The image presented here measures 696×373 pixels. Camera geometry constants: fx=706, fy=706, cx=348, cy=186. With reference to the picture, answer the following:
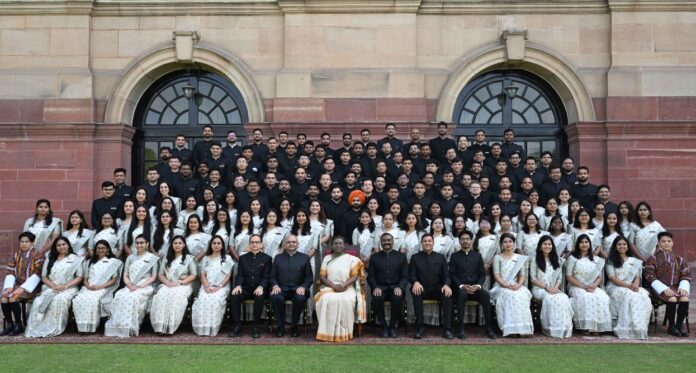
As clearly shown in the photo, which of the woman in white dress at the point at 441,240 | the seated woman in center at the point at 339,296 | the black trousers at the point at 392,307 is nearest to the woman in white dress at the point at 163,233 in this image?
the seated woman in center at the point at 339,296

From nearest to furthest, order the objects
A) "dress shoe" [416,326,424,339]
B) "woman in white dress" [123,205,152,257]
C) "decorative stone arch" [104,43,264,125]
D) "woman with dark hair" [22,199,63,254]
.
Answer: "dress shoe" [416,326,424,339] → "woman in white dress" [123,205,152,257] → "woman with dark hair" [22,199,63,254] → "decorative stone arch" [104,43,264,125]

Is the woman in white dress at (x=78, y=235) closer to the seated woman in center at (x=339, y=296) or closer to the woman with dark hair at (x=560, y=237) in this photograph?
the seated woman in center at (x=339, y=296)

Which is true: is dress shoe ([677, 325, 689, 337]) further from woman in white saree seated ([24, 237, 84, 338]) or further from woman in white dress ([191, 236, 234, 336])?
woman in white saree seated ([24, 237, 84, 338])

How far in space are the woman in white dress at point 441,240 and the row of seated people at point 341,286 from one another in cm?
35

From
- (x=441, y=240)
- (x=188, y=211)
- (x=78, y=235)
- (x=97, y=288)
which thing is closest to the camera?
(x=97, y=288)

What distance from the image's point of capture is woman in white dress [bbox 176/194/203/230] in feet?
35.3

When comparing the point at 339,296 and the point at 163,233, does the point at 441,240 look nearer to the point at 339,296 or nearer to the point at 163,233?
the point at 339,296

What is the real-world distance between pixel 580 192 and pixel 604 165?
2.84m

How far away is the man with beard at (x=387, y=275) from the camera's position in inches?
371

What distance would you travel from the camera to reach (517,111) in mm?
15281

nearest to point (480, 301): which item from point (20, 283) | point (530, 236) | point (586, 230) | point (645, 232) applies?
point (530, 236)

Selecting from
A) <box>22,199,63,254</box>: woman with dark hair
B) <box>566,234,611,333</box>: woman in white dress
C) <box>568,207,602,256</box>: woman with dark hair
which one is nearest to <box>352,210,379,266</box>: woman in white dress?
<box>566,234,611,333</box>: woman in white dress

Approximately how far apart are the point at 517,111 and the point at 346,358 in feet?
29.5

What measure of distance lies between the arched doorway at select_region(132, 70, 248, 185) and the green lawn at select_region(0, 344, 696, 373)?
24.2 feet
